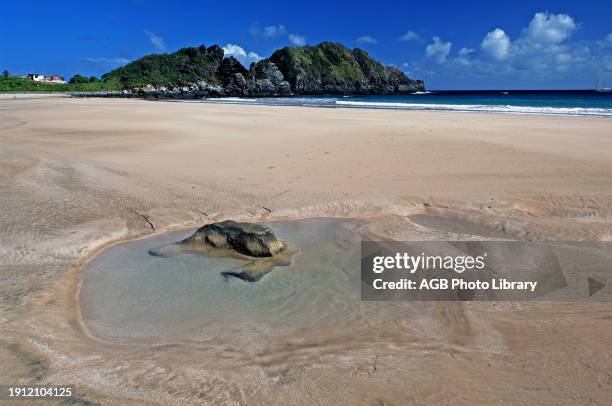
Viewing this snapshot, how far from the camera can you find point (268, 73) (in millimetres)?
99062

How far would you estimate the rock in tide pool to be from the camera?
438 cm

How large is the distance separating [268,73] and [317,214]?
98312 millimetres

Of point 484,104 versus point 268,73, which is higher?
point 268,73

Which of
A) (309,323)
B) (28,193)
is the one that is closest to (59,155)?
(28,193)

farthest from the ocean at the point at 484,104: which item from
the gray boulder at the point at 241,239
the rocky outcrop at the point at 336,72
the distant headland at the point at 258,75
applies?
the rocky outcrop at the point at 336,72

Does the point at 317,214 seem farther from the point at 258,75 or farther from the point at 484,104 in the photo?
the point at 258,75

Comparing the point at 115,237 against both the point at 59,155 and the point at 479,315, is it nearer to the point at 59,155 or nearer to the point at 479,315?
the point at 479,315

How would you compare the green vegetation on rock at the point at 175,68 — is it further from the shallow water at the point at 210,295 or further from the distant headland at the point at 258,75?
the shallow water at the point at 210,295

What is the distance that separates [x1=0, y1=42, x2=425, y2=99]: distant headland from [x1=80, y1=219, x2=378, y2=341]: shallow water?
75.9 meters

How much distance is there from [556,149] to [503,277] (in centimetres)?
661

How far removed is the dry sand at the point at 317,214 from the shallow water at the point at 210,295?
0.18 metres

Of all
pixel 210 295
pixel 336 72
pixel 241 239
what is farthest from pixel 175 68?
pixel 210 295

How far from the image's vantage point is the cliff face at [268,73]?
9096cm

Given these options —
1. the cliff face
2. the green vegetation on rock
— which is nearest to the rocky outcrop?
the cliff face
